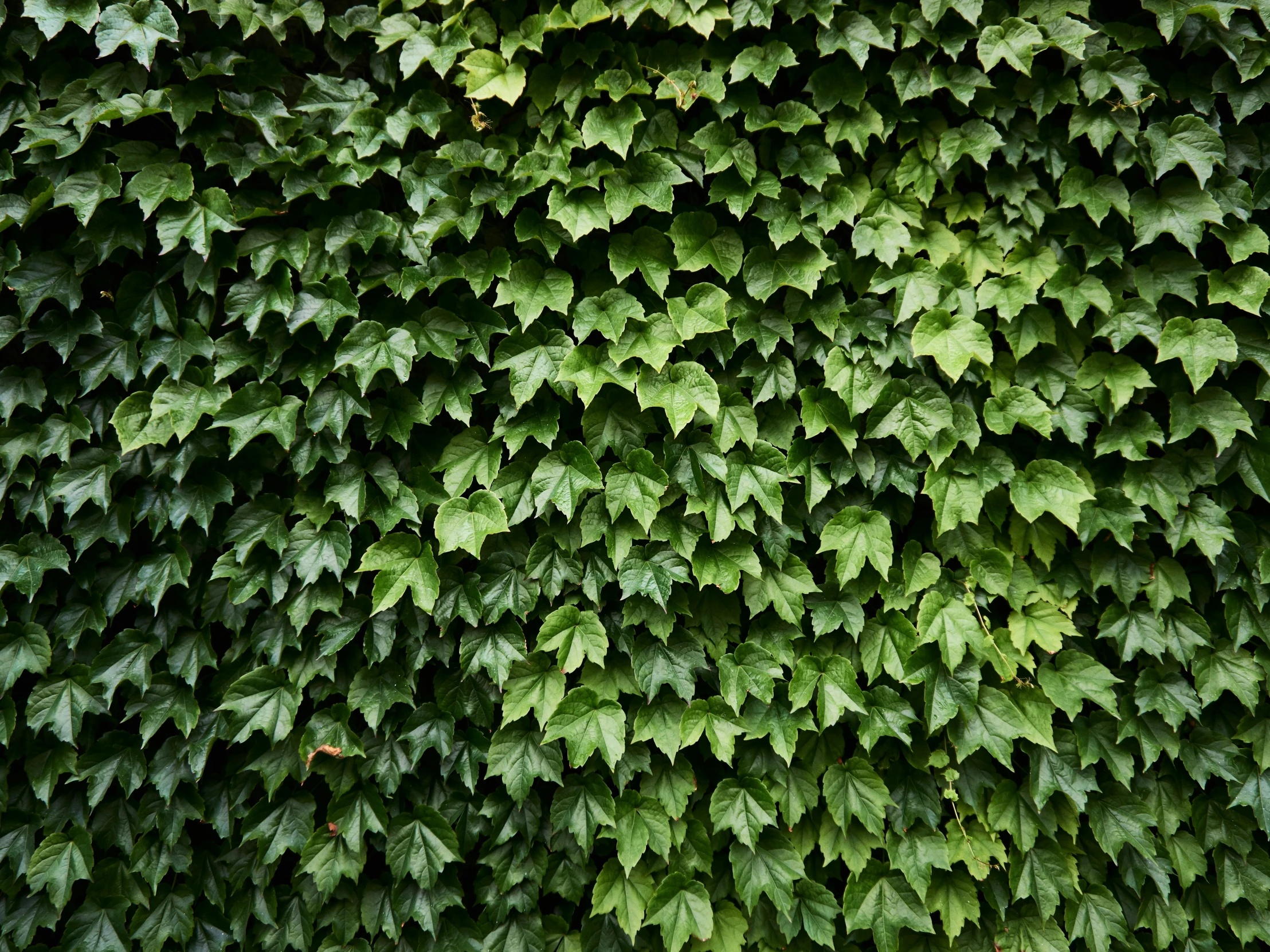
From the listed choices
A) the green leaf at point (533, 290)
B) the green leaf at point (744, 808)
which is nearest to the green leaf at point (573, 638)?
the green leaf at point (744, 808)

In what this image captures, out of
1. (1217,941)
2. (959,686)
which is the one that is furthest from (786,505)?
(1217,941)

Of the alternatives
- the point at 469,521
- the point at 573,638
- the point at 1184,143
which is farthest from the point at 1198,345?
the point at 469,521

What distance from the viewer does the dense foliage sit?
238 centimetres

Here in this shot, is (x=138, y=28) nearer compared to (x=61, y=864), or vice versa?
(x=138, y=28)

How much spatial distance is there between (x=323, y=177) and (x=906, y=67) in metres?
1.86

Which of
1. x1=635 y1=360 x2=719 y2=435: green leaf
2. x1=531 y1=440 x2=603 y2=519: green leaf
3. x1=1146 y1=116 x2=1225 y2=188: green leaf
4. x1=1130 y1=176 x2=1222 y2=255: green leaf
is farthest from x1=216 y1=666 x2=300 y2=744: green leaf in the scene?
x1=1146 y1=116 x2=1225 y2=188: green leaf

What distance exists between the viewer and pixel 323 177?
2.40 metres

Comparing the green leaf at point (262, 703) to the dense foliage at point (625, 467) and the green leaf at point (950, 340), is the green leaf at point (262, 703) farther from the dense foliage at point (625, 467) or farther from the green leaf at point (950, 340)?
the green leaf at point (950, 340)

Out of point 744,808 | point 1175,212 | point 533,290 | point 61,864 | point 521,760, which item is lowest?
point 61,864

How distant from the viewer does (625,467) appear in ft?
7.89

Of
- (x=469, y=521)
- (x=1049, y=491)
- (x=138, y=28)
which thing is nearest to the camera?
(x=138, y=28)

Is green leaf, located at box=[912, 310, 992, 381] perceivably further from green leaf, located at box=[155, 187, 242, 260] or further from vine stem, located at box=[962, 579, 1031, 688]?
green leaf, located at box=[155, 187, 242, 260]

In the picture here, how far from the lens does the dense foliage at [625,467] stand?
2385mm

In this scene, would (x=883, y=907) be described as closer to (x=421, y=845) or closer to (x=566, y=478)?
(x=421, y=845)
